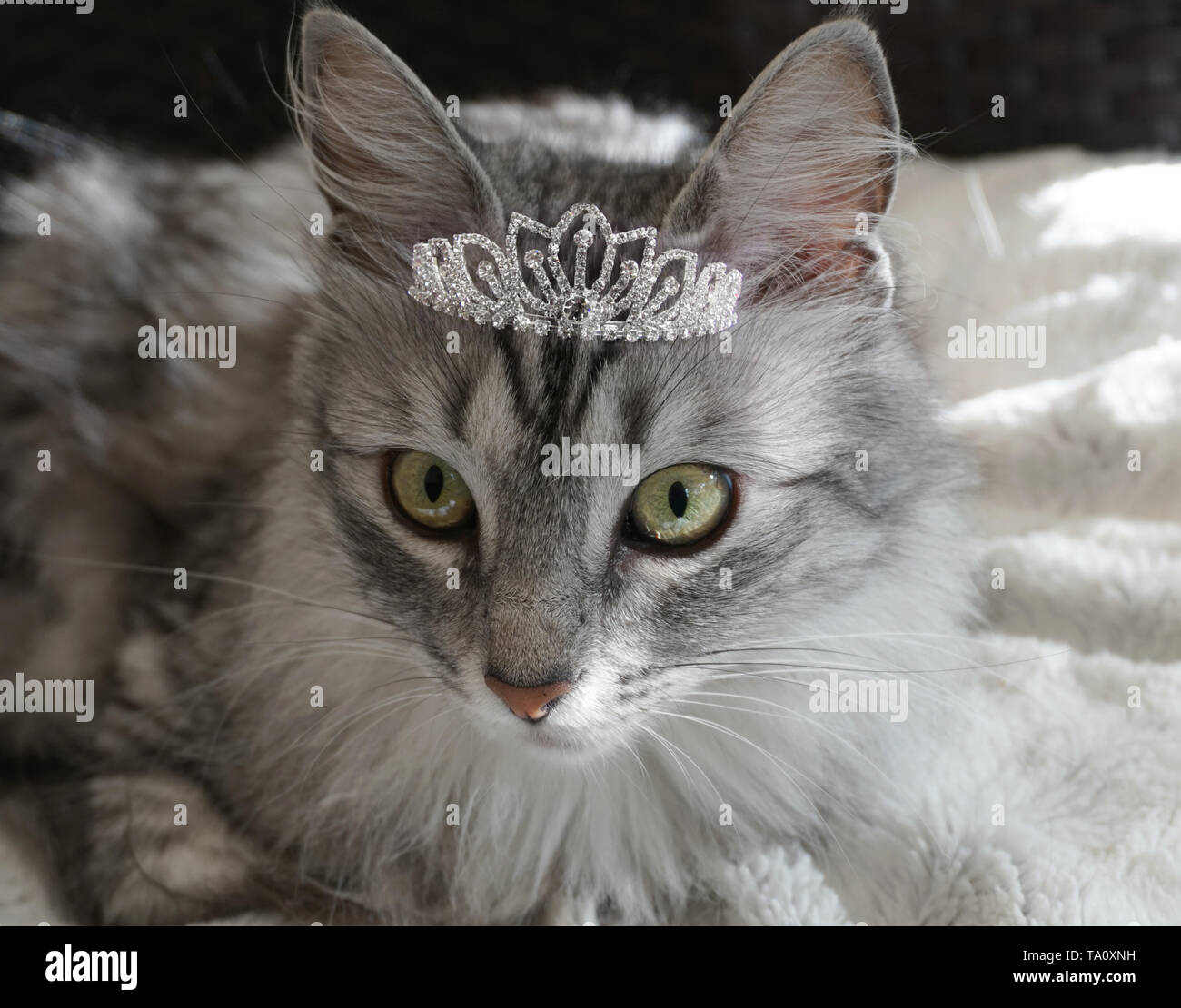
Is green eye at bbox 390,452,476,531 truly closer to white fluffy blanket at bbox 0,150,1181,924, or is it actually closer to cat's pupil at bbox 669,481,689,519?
cat's pupil at bbox 669,481,689,519

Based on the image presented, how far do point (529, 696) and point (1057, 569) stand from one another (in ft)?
2.88

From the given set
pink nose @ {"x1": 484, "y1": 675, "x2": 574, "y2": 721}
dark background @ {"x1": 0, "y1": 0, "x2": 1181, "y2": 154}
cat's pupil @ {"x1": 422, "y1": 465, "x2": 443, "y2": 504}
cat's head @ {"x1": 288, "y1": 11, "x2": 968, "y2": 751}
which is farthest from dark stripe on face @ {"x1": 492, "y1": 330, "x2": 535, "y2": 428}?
dark background @ {"x1": 0, "y1": 0, "x2": 1181, "y2": 154}

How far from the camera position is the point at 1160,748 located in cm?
120

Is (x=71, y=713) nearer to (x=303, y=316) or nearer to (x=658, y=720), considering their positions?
A: (x=303, y=316)

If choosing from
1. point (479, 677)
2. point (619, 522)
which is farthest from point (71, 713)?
point (619, 522)

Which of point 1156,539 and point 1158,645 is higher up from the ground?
point 1156,539

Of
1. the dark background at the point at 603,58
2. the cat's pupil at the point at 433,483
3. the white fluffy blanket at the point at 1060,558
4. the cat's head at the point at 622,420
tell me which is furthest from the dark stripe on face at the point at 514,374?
the dark background at the point at 603,58

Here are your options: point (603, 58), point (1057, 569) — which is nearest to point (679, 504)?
point (1057, 569)

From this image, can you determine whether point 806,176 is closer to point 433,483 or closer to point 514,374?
point 514,374

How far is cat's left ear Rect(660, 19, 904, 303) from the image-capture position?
938mm

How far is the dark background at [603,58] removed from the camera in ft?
5.70

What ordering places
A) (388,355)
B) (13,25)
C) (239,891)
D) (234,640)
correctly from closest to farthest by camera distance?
(388,355) → (239,891) → (234,640) → (13,25)

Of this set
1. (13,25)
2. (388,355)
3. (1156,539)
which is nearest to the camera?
(388,355)

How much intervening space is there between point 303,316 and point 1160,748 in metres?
1.08
